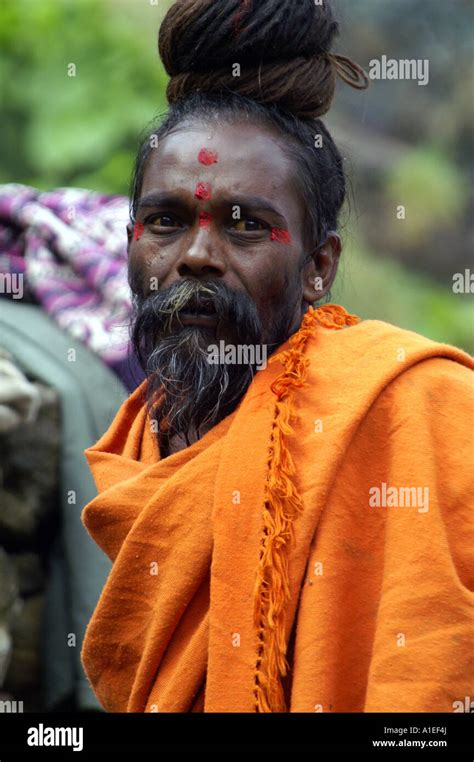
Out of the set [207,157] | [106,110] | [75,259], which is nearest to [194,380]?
[207,157]

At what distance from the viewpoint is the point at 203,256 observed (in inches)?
95.7

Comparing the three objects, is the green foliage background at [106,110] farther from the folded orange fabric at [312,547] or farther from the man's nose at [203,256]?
the folded orange fabric at [312,547]

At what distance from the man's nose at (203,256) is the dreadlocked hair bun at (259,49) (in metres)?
0.35

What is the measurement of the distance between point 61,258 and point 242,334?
1567 mm

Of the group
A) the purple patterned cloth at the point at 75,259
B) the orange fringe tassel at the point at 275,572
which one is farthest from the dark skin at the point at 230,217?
the purple patterned cloth at the point at 75,259

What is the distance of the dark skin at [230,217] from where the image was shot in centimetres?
246

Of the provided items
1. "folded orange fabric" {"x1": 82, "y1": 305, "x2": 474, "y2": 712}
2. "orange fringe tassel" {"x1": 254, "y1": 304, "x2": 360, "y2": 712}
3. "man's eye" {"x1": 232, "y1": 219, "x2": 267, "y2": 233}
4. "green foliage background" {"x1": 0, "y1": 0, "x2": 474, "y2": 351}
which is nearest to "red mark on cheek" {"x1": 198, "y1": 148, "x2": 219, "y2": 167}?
"man's eye" {"x1": 232, "y1": 219, "x2": 267, "y2": 233}

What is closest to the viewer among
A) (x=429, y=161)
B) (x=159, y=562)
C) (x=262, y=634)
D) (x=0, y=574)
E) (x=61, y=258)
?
(x=262, y=634)

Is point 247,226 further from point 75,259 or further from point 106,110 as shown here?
point 106,110

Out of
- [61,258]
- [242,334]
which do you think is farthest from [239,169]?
[61,258]

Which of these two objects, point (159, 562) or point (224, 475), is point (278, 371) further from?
point (159, 562)

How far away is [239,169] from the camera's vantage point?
246cm

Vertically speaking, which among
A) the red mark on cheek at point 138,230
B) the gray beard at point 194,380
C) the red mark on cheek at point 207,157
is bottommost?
the gray beard at point 194,380

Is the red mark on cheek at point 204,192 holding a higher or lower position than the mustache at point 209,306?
higher
